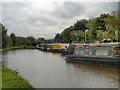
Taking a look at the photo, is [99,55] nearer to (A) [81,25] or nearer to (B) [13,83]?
(B) [13,83]

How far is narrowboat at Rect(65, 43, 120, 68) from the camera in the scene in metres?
11.3

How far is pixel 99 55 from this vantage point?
1264 cm

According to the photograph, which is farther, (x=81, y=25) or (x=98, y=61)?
(x=81, y=25)

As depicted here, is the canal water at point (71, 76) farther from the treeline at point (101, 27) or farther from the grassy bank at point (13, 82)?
the treeline at point (101, 27)

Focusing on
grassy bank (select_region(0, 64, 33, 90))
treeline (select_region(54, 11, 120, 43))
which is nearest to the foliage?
grassy bank (select_region(0, 64, 33, 90))

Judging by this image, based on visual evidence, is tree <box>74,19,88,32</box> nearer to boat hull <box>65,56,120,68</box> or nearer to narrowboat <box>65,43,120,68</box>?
narrowboat <box>65,43,120,68</box>

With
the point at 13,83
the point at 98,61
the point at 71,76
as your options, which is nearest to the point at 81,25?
the point at 98,61

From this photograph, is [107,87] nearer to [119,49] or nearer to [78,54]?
→ [119,49]

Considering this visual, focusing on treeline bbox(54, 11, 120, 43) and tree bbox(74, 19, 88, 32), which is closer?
treeline bbox(54, 11, 120, 43)

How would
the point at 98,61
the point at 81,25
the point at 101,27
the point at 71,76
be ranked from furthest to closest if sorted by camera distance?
the point at 81,25 < the point at 101,27 < the point at 98,61 < the point at 71,76

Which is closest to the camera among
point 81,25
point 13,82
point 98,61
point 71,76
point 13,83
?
point 13,83

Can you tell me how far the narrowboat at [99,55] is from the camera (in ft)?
37.0

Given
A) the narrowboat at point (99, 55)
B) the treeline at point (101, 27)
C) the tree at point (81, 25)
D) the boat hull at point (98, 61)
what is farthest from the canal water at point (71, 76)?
the tree at point (81, 25)

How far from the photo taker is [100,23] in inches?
1141
